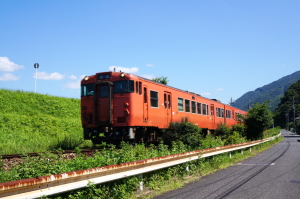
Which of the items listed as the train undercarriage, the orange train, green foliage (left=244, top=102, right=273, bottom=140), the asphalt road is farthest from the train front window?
green foliage (left=244, top=102, right=273, bottom=140)

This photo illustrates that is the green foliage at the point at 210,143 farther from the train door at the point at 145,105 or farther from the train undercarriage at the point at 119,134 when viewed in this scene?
the train door at the point at 145,105

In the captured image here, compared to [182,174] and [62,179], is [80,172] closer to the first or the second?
[62,179]

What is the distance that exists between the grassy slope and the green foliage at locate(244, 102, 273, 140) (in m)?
13.9

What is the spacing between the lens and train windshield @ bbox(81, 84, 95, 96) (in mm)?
15531

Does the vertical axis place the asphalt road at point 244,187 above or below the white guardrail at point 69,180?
below

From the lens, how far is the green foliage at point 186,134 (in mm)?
14250

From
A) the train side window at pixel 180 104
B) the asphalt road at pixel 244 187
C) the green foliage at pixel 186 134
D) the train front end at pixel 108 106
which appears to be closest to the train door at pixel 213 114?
the train side window at pixel 180 104

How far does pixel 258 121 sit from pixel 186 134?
13.5 meters

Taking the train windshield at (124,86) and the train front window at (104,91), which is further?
the train front window at (104,91)

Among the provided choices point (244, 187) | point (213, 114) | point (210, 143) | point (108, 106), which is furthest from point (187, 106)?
point (244, 187)

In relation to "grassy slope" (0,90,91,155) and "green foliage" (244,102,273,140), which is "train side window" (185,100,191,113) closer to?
"grassy slope" (0,90,91,155)

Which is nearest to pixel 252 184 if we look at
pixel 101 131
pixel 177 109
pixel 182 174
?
pixel 182 174

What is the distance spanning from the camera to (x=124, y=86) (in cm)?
1458

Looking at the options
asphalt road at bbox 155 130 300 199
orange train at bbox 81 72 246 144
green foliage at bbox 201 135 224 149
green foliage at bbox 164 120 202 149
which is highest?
orange train at bbox 81 72 246 144
